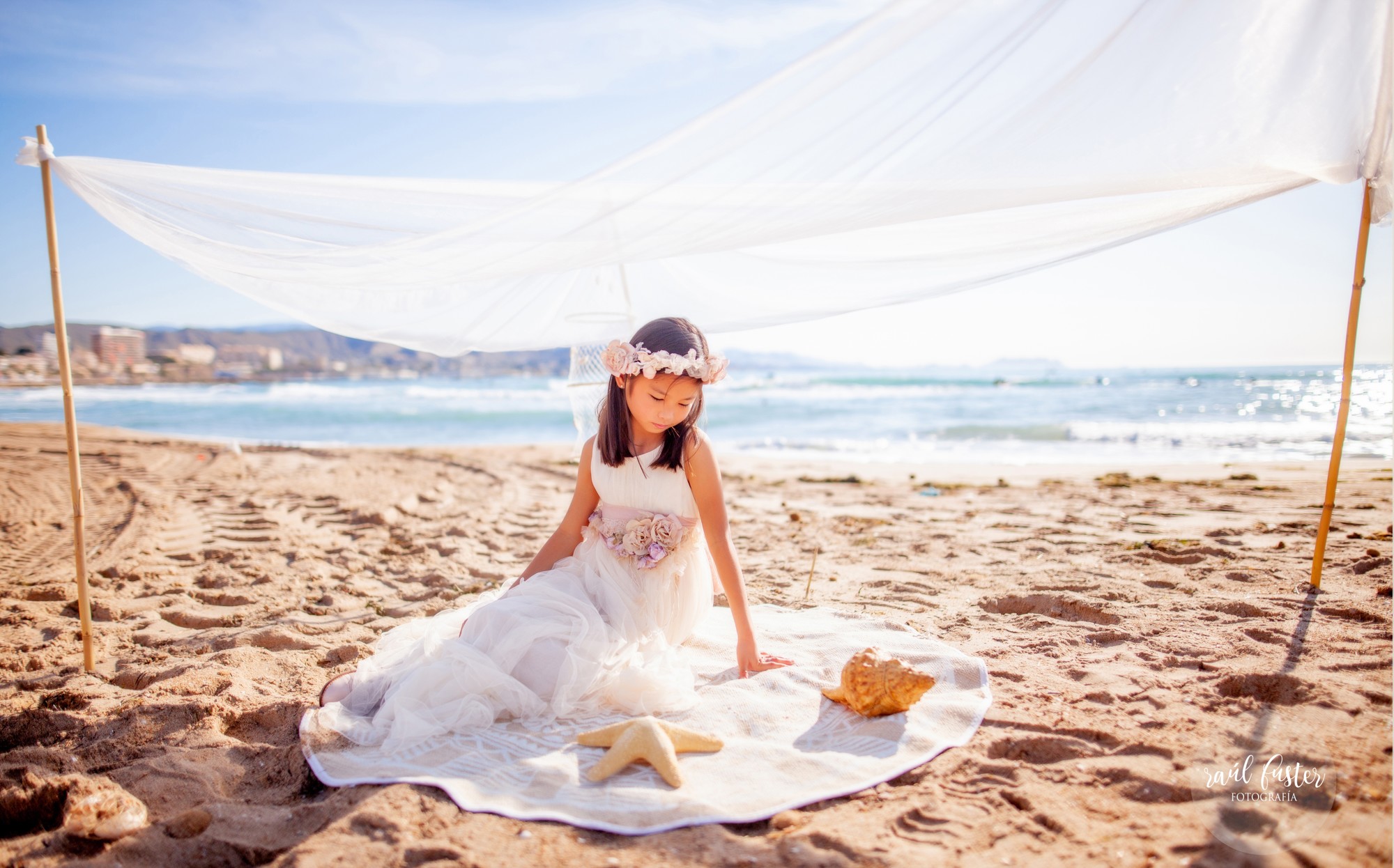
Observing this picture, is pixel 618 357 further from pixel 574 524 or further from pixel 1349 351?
pixel 1349 351

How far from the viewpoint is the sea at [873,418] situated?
12242 millimetres

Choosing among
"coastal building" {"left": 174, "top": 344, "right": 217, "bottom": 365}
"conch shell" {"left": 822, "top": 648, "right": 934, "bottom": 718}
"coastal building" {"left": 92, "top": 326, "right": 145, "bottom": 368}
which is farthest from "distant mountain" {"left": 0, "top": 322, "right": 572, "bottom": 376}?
"conch shell" {"left": 822, "top": 648, "right": 934, "bottom": 718}

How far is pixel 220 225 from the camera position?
307 centimetres

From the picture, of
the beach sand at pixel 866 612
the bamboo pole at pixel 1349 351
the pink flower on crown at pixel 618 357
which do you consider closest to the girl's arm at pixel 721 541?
the pink flower on crown at pixel 618 357

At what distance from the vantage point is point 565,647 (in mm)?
2469

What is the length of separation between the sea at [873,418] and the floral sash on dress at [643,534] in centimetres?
208

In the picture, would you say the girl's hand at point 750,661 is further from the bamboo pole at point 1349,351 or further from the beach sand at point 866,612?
the bamboo pole at point 1349,351

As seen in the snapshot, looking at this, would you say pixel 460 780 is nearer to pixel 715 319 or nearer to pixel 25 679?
pixel 25 679

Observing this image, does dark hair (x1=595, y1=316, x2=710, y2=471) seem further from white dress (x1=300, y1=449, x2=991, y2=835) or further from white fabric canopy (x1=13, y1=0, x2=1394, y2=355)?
white fabric canopy (x1=13, y1=0, x2=1394, y2=355)

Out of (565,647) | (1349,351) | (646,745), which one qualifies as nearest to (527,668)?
(565,647)

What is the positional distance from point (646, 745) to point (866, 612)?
183 centimetres

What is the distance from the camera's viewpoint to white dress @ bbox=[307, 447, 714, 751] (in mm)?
2326

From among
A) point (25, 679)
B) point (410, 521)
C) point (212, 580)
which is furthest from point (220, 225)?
point (410, 521)

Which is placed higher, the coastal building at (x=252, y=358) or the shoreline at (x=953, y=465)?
the coastal building at (x=252, y=358)
